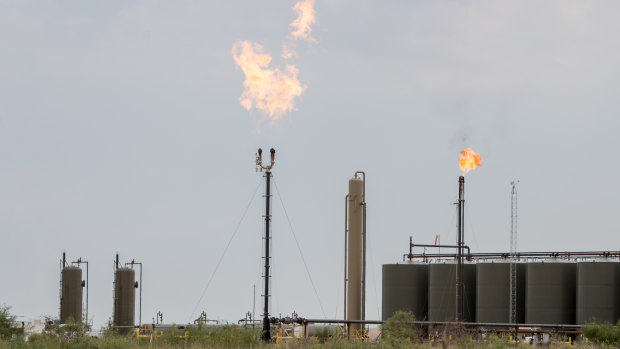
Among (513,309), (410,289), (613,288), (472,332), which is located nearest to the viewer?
(472,332)

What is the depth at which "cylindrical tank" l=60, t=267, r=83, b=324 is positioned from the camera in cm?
5912

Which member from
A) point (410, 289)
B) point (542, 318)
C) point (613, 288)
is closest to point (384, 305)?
point (410, 289)

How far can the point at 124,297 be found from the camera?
193 ft

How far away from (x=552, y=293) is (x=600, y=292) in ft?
10.6

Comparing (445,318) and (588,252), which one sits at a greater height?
(588,252)

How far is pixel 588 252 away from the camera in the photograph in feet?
193

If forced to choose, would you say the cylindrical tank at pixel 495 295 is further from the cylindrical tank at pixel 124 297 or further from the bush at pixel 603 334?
the cylindrical tank at pixel 124 297

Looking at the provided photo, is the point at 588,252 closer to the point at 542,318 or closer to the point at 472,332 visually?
the point at 542,318

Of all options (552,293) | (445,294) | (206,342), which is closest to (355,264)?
(445,294)

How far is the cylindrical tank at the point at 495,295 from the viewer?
189 ft

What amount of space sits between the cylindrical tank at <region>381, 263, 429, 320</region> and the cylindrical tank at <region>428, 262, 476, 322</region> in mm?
1404

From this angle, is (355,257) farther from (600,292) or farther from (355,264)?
(600,292)

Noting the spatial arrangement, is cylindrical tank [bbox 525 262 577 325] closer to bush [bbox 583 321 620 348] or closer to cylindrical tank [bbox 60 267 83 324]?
bush [bbox 583 321 620 348]

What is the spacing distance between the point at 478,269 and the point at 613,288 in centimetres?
895
